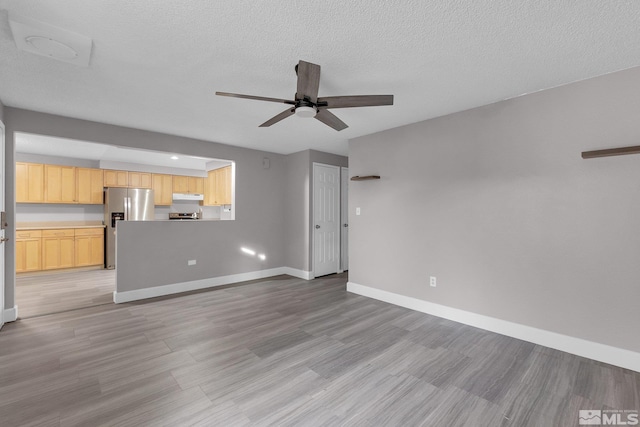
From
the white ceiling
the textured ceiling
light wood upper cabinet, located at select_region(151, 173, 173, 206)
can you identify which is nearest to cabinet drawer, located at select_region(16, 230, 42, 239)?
the white ceiling

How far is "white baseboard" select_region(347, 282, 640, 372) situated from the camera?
2334mm

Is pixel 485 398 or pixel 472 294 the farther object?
pixel 472 294

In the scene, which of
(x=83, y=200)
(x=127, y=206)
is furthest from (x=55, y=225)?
(x=127, y=206)

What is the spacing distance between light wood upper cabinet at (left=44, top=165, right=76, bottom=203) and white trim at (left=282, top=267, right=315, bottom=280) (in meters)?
4.89

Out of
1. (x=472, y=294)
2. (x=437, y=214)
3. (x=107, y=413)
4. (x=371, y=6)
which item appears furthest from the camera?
(x=437, y=214)

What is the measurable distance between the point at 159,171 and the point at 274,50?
6.32 metres

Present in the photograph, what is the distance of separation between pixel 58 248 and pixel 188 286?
334 centimetres

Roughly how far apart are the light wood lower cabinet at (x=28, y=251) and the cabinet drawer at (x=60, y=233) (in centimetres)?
9

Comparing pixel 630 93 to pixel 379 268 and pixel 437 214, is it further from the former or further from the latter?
pixel 379 268

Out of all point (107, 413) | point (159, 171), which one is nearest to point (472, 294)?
point (107, 413)

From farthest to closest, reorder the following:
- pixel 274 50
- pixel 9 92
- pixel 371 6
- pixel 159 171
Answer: pixel 159 171 → pixel 9 92 → pixel 274 50 → pixel 371 6

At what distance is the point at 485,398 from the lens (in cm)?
195

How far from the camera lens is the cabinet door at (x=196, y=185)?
24.8 feet

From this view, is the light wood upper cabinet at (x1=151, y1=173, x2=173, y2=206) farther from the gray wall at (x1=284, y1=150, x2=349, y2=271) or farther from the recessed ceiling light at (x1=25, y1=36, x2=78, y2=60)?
the recessed ceiling light at (x1=25, y1=36, x2=78, y2=60)
